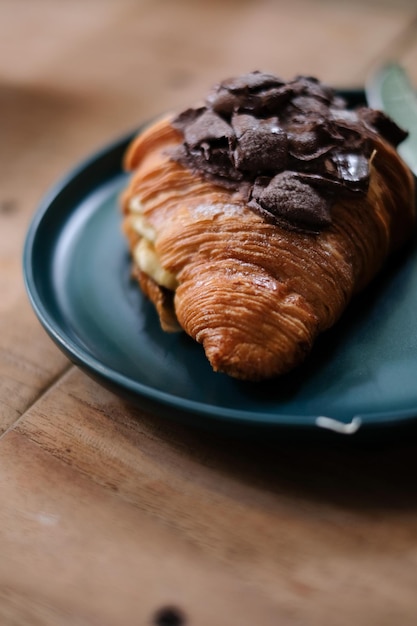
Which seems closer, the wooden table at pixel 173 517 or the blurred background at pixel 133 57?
the wooden table at pixel 173 517

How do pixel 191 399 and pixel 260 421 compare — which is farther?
pixel 191 399

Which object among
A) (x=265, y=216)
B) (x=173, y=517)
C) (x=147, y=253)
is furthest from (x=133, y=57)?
(x=173, y=517)

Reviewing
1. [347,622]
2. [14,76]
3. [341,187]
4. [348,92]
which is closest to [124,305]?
[341,187]

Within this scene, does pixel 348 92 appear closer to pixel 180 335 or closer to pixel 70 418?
pixel 180 335

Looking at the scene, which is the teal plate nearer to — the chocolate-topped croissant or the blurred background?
the chocolate-topped croissant

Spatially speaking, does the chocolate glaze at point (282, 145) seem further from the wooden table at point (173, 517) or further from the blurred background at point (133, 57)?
the blurred background at point (133, 57)

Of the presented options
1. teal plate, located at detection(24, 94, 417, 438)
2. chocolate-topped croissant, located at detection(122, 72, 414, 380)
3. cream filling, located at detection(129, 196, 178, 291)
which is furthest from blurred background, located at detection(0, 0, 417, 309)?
chocolate-topped croissant, located at detection(122, 72, 414, 380)

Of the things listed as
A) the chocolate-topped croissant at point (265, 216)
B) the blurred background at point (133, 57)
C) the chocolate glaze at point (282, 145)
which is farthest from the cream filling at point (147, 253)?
the blurred background at point (133, 57)
